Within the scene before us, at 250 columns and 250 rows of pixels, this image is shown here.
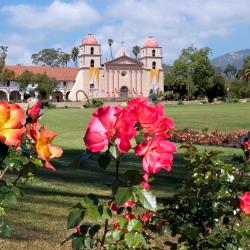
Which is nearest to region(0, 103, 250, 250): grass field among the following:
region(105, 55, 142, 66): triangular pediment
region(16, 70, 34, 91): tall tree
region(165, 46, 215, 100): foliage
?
region(16, 70, 34, 91): tall tree

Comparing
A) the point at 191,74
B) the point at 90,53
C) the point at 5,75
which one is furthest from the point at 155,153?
the point at 90,53

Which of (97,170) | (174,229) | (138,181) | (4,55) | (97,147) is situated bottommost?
→ (97,170)

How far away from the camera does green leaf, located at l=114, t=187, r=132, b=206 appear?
1.72 metres

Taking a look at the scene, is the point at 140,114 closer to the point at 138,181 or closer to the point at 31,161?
the point at 138,181

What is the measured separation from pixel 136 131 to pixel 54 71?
315 feet

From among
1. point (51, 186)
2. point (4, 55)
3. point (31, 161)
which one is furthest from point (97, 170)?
point (4, 55)

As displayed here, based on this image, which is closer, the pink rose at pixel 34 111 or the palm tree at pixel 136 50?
the pink rose at pixel 34 111

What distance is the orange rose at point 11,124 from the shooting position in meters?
1.62

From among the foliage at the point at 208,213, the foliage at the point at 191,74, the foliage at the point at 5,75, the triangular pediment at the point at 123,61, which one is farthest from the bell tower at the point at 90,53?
the foliage at the point at 208,213

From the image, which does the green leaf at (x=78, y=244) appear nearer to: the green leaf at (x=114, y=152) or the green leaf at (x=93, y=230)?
the green leaf at (x=93, y=230)

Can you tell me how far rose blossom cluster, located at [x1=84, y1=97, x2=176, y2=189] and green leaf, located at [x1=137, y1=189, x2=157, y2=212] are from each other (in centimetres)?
7

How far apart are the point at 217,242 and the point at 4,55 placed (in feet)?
297

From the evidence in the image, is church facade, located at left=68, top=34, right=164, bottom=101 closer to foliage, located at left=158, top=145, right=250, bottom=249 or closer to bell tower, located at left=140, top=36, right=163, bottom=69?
bell tower, located at left=140, top=36, right=163, bottom=69

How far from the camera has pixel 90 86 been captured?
94.4 metres
